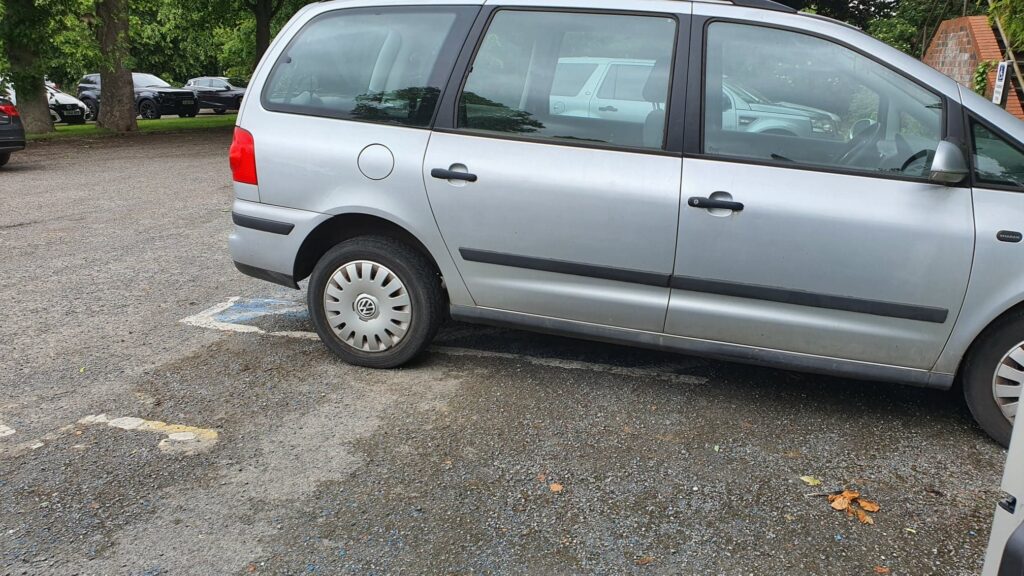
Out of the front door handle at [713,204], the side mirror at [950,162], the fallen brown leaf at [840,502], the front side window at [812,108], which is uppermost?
the front side window at [812,108]

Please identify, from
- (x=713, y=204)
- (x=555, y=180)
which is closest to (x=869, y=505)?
(x=713, y=204)

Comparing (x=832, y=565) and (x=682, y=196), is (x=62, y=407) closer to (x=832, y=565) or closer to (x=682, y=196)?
(x=682, y=196)

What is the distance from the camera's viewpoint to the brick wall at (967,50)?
1145 centimetres

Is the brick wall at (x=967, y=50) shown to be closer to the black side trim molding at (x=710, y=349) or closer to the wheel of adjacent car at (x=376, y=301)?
the black side trim molding at (x=710, y=349)

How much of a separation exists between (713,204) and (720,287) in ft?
1.26

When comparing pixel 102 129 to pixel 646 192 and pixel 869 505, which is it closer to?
pixel 646 192

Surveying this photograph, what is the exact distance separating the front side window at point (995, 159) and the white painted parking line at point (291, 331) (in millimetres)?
1632

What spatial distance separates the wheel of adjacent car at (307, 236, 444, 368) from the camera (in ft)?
13.6

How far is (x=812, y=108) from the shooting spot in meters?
3.54

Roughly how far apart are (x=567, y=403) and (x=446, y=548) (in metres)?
1.30

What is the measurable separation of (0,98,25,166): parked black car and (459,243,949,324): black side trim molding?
1104cm

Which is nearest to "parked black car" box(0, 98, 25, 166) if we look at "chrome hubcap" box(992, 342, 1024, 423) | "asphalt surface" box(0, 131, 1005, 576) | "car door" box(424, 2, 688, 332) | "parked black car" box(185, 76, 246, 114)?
"asphalt surface" box(0, 131, 1005, 576)

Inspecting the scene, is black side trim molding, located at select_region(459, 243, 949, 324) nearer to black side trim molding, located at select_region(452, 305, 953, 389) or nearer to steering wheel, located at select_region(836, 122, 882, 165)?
black side trim molding, located at select_region(452, 305, 953, 389)

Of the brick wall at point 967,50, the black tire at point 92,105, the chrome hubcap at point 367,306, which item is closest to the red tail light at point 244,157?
the chrome hubcap at point 367,306
